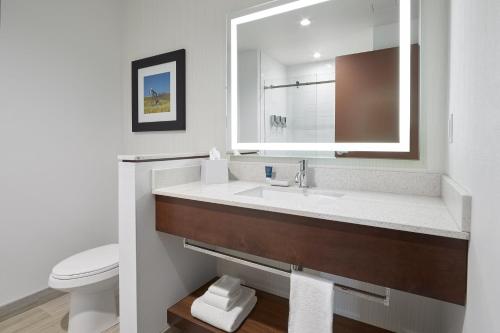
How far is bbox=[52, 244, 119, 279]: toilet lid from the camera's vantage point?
1486 millimetres

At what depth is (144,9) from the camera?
2246 millimetres

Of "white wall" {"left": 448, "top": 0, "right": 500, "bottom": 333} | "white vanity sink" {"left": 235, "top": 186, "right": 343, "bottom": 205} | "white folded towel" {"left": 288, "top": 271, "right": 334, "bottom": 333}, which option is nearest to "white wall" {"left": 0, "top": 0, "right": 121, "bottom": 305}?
"white vanity sink" {"left": 235, "top": 186, "right": 343, "bottom": 205}

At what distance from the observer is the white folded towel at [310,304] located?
987 mm

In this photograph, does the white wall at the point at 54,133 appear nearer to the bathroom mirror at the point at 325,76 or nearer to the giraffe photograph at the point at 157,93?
the giraffe photograph at the point at 157,93

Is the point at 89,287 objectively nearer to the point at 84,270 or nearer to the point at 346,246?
the point at 84,270

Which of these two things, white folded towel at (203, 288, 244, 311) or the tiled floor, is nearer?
white folded towel at (203, 288, 244, 311)

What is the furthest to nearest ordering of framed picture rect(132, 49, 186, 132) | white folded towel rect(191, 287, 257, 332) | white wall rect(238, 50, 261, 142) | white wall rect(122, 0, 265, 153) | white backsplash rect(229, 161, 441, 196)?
framed picture rect(132, 49, 186, 132), white wall rect(122, 0, 265, 153), white wall rect(238, 50, 261, 142), white folded towel rect(191, 287, 257, 332), white backsplash rect(229, 161, 441, 196)

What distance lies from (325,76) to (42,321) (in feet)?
7.59

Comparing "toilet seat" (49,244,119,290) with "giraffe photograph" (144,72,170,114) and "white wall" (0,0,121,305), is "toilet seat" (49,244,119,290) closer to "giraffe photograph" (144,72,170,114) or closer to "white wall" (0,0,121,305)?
"white wall" (0,0,121,305)

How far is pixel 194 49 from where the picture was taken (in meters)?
1.97

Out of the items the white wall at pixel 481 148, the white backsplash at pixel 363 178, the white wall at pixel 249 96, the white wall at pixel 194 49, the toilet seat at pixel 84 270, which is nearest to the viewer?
the white wall at pixel 481 148

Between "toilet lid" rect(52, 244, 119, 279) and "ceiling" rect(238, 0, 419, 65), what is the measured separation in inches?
61.7

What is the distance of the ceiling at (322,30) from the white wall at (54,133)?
1.35 meters

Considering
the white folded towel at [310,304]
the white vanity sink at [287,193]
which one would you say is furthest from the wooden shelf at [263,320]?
the white vanity sink at [287,193]
